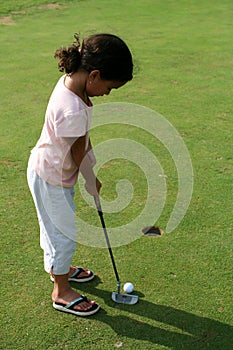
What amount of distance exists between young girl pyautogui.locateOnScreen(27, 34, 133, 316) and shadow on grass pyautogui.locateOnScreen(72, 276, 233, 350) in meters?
0.18

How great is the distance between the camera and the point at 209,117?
611 cm

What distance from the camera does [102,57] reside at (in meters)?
2.59

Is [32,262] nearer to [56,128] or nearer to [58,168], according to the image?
[58,168]

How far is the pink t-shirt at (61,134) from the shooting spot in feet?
8.68

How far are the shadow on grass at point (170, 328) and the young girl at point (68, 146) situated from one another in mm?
184

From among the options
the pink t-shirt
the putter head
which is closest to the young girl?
the pink t-shirt

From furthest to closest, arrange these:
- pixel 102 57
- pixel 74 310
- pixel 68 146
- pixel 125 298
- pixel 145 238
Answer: pixel 145 238 < pixel 125 298 < pixel 74 310 < pixel 68 146 < pixel 102 57

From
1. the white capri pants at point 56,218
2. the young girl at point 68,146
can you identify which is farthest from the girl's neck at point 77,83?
the white capri pants at point 56,218

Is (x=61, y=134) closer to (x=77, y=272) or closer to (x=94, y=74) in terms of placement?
(x=94, y=74)

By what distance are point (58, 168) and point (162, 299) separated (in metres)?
1.02

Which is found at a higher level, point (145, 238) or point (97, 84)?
point (97, 84)

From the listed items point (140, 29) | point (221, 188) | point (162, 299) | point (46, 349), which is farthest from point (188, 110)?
point (140, 29)

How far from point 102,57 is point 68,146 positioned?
0.49m

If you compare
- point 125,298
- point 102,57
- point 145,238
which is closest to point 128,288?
point 125,298
